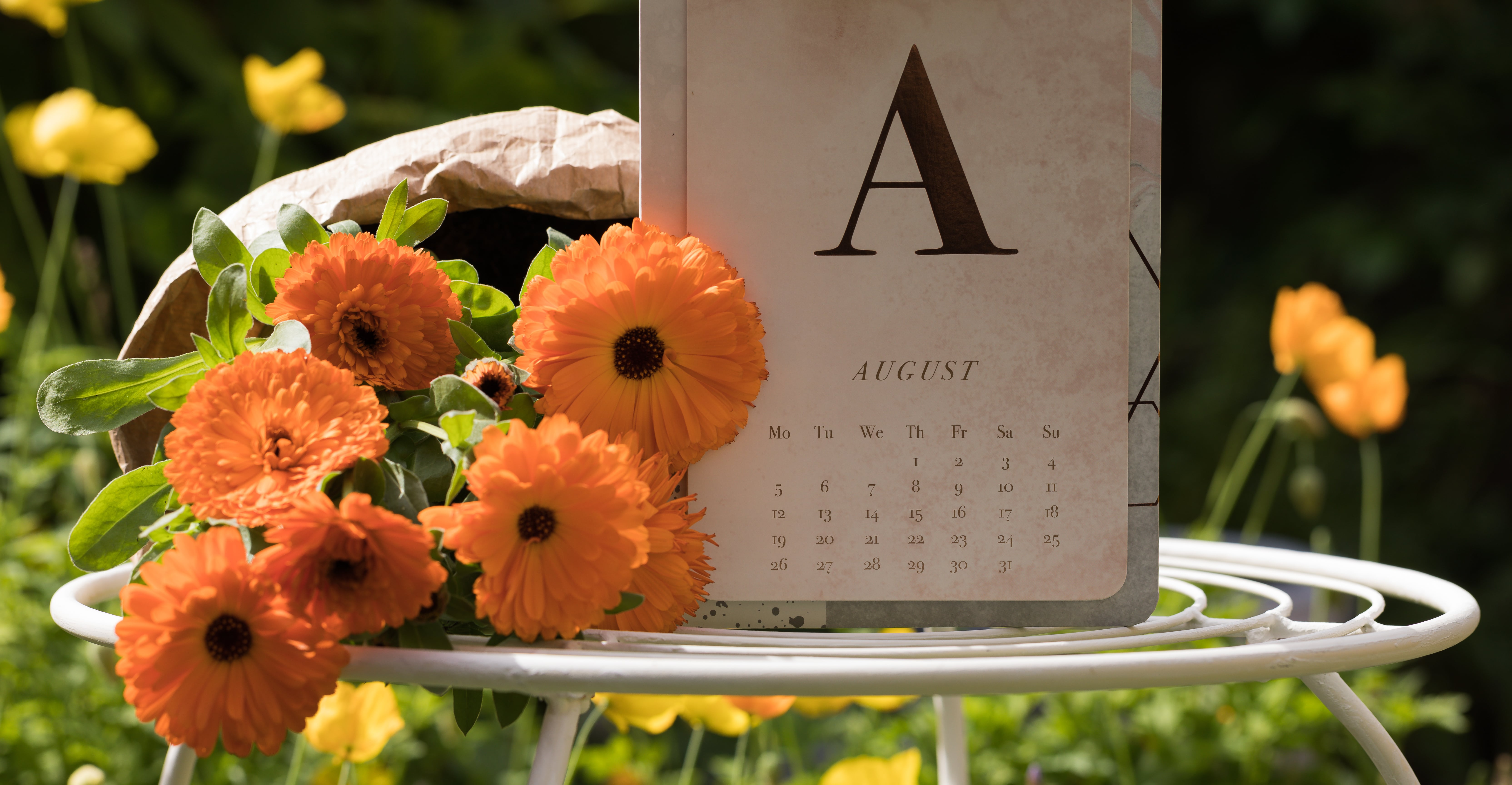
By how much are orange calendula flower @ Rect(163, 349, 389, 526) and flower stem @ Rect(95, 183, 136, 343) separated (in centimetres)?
95

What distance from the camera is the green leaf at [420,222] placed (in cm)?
44

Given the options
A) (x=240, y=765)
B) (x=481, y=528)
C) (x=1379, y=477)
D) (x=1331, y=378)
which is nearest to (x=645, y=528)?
(x=481, y=528)

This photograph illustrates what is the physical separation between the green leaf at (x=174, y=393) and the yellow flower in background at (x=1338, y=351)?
38.2 inches

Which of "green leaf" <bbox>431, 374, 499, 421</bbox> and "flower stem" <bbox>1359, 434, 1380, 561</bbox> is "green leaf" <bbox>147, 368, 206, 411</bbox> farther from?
"flower stem" <bbox>1359, 434, 1380, 561</bbox>

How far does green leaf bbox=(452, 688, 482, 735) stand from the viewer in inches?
15.5

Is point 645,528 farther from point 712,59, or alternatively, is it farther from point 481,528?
point 712,59

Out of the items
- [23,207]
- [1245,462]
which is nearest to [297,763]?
[1245,462]

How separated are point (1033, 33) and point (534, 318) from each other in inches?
10.2

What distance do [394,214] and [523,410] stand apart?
4.6 inches

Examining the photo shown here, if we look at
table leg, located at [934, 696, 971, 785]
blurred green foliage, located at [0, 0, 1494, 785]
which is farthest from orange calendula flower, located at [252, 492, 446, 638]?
blurred green foliage, located at [0, 0, 1494, 785]

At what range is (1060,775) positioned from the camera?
37.8 inches

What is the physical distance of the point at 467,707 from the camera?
1.30 feet

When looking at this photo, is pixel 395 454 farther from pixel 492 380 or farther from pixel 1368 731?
pixel 1368 731

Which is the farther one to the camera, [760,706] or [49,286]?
[49,286]
